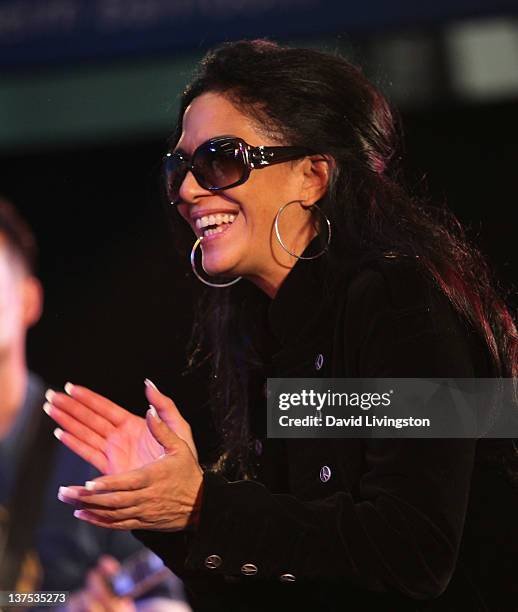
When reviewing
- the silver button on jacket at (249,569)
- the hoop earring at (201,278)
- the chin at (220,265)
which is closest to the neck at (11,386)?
the hoop earring at (201,278)

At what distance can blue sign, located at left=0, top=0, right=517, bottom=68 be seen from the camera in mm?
2307

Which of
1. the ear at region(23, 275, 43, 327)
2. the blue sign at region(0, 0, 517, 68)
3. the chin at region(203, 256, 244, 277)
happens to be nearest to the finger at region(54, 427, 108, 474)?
the chin at region(203, 256, 244, 277)

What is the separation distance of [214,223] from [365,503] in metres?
0.63

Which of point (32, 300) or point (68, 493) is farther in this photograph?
point (32, 300)

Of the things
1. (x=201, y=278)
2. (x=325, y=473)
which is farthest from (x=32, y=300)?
(x=325, y=473)

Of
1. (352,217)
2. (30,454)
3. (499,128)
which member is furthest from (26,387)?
(499,128)

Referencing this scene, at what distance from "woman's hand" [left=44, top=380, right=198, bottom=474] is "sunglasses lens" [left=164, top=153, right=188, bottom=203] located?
0.42 m

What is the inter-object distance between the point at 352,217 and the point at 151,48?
40.9 inches

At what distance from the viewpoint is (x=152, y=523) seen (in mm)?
1365

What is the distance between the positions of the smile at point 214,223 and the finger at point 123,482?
0.58 m

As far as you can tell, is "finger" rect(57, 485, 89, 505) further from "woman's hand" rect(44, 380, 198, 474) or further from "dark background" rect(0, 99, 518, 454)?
"dark background" rect(0, 99, 518, 454)

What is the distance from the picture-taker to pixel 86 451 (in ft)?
5.03

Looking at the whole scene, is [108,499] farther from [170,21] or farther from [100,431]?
[170,21]

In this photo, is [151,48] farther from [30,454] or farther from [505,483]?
[505,483]
